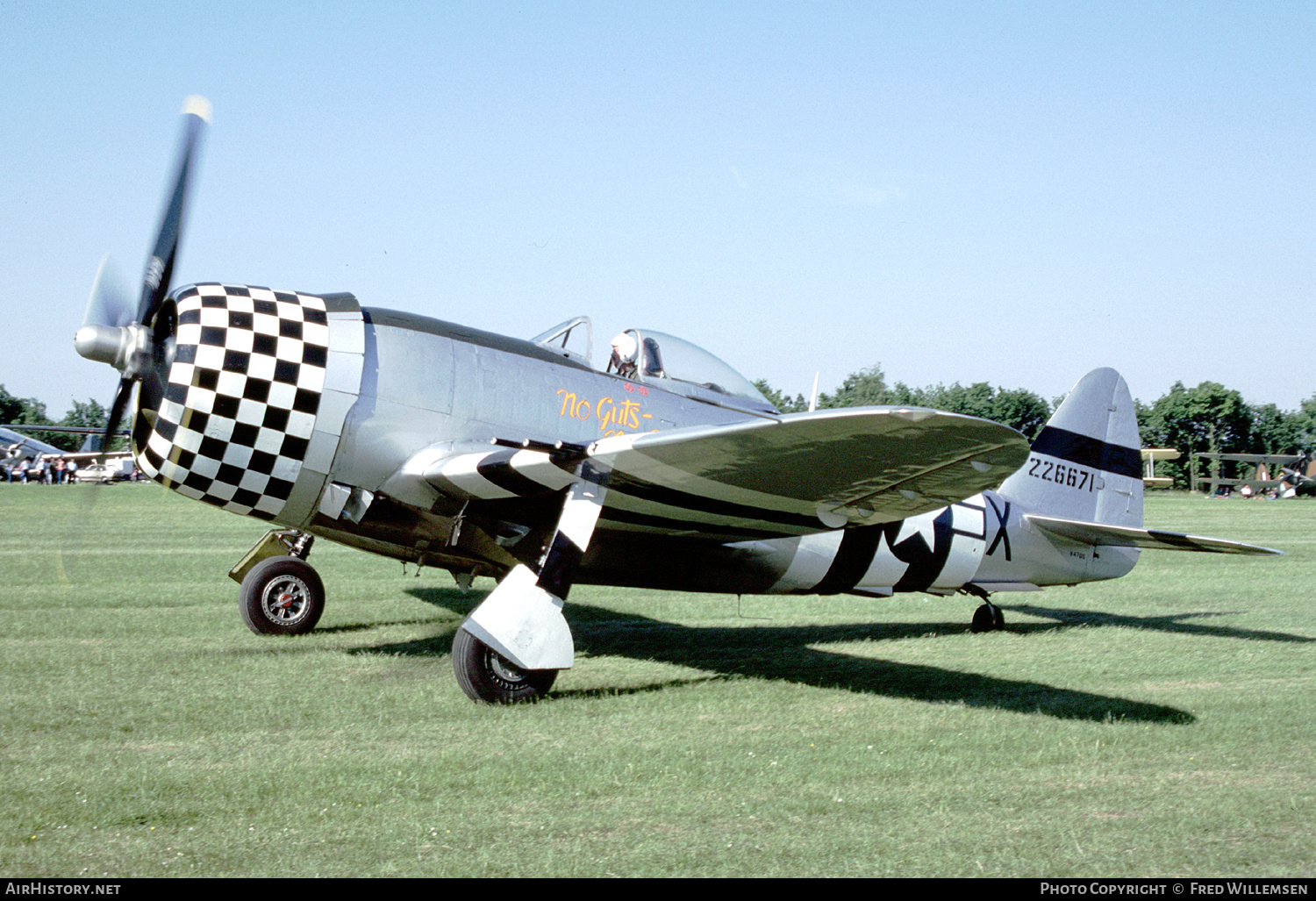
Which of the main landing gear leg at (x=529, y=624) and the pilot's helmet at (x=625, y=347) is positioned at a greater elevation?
the pilot's helmet at (x=625, y=347)

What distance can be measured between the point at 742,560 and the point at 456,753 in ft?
10.7

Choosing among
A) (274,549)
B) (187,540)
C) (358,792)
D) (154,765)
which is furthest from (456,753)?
(187,540)

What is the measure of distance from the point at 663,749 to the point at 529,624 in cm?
125

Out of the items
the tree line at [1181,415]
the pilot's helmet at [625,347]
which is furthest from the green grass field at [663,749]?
the tree line at [1181,415]

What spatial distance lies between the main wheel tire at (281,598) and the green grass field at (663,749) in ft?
0.73

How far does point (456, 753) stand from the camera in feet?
16.0

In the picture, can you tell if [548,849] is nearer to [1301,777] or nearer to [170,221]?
[1301,777]

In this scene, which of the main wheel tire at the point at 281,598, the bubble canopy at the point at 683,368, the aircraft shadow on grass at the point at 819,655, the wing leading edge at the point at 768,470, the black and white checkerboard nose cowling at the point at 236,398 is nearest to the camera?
the wing leading edge at the point at 768,470

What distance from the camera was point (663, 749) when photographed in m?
5.08

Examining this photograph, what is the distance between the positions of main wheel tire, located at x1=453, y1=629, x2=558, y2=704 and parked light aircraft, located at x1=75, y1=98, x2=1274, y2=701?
1cm

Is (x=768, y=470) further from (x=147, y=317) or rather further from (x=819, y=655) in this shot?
(x=147, y=317)

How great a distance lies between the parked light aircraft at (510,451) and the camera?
5566 millimetres

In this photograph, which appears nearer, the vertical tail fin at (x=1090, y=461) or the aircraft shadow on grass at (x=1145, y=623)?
the aircraft shadow on grass at (x=1145, y=623)

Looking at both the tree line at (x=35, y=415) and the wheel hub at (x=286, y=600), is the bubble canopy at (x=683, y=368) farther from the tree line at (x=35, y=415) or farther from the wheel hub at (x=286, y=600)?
the tree line at (x=35, y=415)
